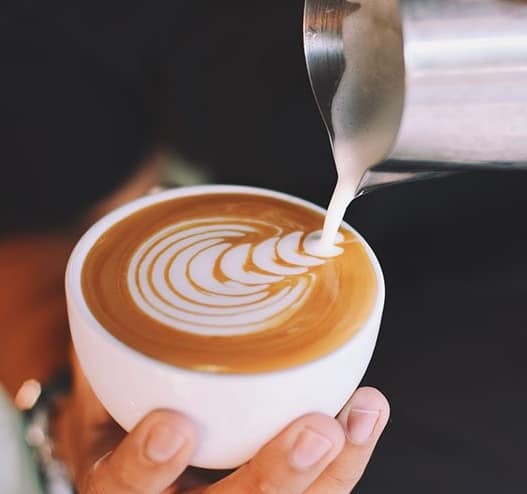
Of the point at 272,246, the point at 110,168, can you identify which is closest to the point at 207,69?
the point at 110,168

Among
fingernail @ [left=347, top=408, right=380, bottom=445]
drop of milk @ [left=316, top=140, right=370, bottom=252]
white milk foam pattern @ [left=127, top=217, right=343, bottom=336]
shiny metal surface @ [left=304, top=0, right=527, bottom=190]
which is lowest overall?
fingernail @ [left=347, top=408, right=380, bottom=445]

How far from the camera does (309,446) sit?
581mm

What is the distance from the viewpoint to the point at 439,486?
97 centimetres

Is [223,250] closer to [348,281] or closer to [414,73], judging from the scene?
[348,281]

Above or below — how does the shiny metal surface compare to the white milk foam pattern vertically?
above

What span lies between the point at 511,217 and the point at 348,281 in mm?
572

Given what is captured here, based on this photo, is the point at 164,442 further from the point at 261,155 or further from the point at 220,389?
the point at 261,155

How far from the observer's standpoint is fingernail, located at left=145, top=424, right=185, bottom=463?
0.57 metres

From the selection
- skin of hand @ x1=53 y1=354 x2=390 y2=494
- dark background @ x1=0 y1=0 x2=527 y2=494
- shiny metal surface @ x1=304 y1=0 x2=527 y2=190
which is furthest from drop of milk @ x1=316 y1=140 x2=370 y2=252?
dark background @ x1=0 y1=0 x2=527 y2=494

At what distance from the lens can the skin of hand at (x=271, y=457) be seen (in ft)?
1.89

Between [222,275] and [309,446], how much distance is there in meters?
0.18

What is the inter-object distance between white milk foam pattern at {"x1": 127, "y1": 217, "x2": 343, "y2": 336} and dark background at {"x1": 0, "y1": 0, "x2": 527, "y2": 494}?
387mm

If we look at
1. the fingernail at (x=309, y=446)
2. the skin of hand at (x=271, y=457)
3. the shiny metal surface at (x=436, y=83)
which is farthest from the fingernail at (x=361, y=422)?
the shiny metal surface at (x=436, y=83)

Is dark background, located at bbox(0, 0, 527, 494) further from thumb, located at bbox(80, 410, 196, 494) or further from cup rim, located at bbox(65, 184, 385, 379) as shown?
thumb, located at bbox(80, 410, 196, 494)
